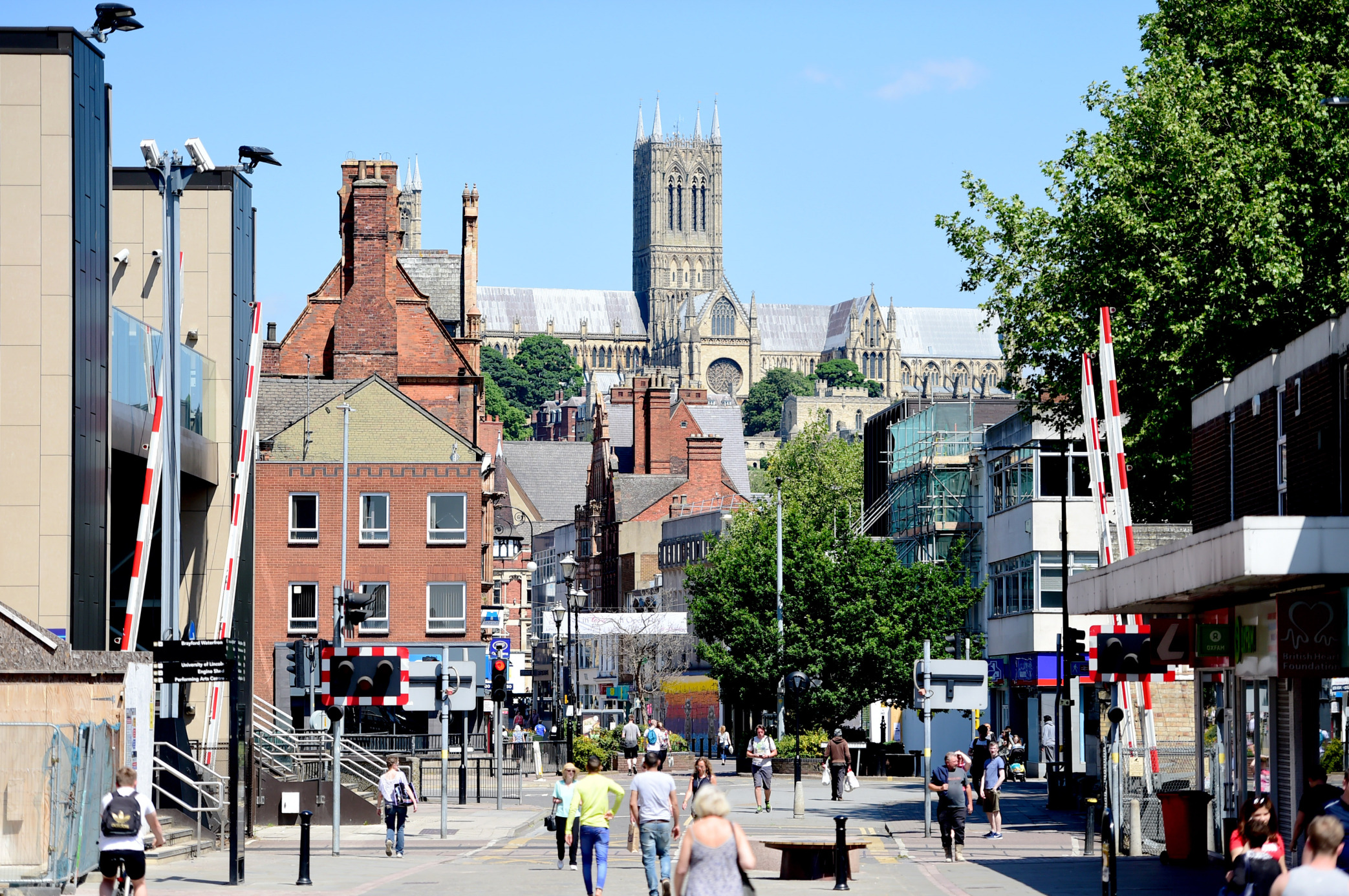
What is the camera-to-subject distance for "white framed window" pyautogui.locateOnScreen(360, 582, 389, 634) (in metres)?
57.8

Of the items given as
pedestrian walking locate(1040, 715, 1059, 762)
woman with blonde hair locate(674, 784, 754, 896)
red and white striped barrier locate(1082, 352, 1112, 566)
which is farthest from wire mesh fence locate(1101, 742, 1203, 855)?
woman with blonde hair locate(674, 784, 754, 896)

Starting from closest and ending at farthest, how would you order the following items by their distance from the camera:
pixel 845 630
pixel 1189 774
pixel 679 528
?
1. pixel 1189 774
2. pixel 845 630
3. pixel 679 528

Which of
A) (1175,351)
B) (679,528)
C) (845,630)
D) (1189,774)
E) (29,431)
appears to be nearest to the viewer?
(29,431)

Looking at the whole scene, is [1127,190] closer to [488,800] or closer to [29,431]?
[488,800]

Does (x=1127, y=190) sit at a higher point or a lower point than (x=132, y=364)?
higher

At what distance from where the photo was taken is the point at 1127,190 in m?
38.8

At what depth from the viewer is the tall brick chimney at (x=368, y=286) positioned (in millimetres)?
63656

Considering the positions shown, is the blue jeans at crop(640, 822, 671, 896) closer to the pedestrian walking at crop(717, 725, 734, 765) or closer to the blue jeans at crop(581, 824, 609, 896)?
the blue jeans at crop(581, 824, 609, 896)

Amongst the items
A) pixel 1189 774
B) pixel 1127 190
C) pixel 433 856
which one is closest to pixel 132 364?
pixel 433 856

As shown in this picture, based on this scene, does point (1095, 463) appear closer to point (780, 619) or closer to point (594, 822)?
point (594, 822)

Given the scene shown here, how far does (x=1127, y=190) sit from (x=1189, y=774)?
41.0ft

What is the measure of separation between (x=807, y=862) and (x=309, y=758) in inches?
575

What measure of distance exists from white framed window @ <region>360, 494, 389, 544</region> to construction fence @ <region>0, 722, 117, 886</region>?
37.9 m

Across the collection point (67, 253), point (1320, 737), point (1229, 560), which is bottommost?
point (1320, 737)
